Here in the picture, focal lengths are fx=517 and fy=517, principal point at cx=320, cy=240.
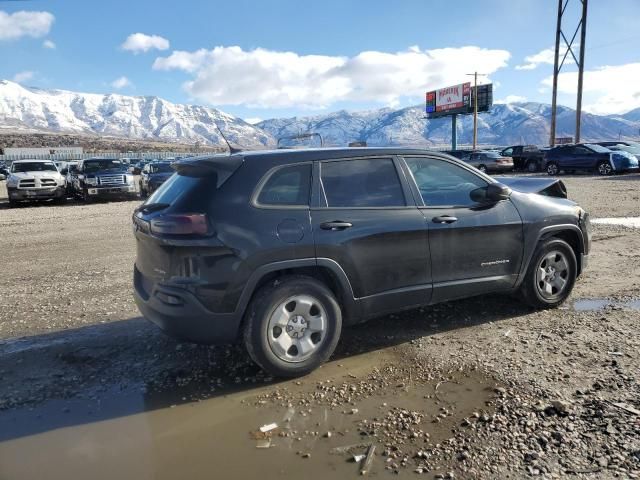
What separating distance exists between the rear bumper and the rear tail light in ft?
1.31

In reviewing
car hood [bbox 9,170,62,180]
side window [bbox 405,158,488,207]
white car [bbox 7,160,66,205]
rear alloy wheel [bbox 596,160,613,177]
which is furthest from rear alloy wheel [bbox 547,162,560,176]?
side window [bbox 405,158,488,207]

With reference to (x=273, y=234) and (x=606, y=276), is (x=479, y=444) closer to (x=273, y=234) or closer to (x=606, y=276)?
(x=273, y=234)

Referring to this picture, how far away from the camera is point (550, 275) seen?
5.14m

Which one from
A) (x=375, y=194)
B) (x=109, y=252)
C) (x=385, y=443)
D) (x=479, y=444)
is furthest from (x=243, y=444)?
(x=109, y=252)

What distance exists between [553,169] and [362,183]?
86.7 feet

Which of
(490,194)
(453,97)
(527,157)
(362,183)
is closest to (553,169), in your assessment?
(527,157)

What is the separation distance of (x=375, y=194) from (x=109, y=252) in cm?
603

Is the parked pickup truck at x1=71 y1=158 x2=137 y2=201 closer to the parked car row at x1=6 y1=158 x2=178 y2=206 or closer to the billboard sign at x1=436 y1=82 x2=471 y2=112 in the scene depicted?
the parked car row at x1=6 y1=158 x2=178 y2=206

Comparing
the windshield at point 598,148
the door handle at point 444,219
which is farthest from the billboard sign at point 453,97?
the door handle at point 444,219

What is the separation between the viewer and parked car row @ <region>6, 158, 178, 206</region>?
58.2 ft

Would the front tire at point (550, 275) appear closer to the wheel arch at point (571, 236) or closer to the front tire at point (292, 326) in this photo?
the wheel arch at point (571, 236)

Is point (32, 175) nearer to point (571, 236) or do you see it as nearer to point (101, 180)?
point (101, 180)

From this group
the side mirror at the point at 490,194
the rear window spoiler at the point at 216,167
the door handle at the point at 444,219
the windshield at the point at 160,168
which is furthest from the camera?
the windshield at the point at 160,168

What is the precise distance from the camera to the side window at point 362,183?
4059 millimetres
